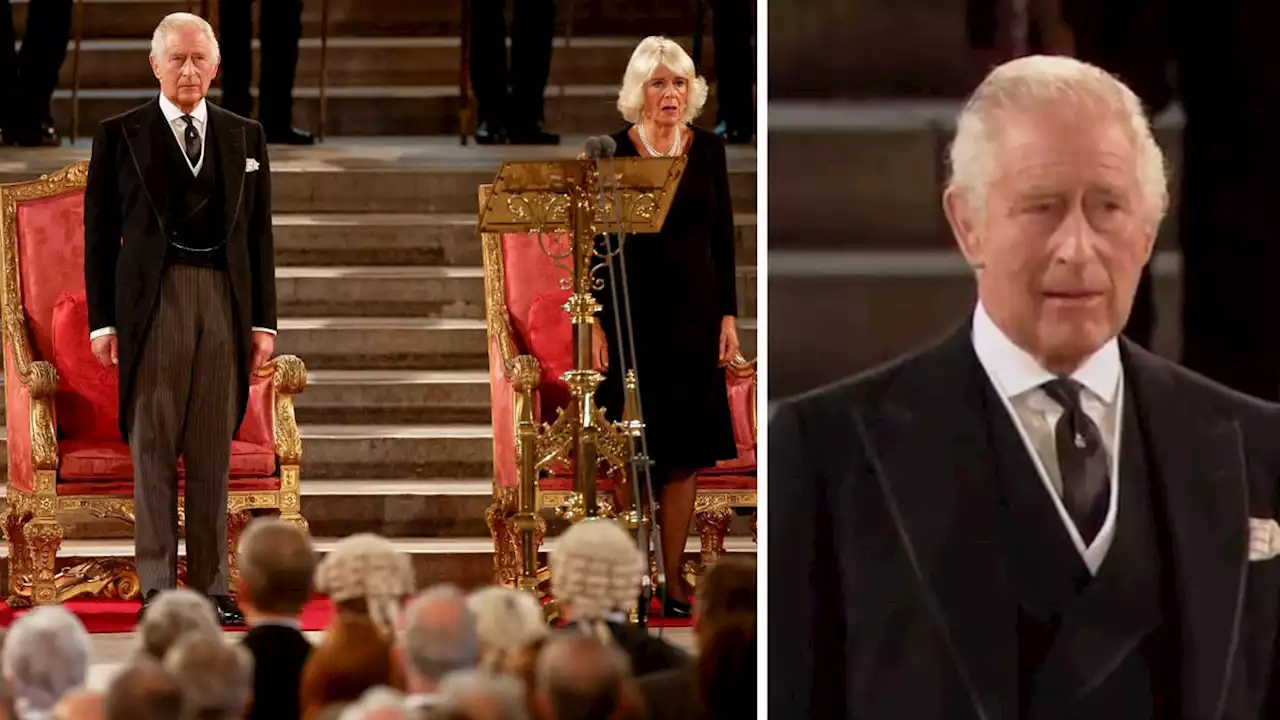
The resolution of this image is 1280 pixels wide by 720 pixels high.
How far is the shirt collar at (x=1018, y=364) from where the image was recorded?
3.41 m

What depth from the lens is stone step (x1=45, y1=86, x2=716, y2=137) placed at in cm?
925

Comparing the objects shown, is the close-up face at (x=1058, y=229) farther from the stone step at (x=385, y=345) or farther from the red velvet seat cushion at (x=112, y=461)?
the stone step at (x=385, y=345)

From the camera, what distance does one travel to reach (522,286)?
568cm

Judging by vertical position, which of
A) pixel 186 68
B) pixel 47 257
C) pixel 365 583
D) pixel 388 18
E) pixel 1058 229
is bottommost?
pixel 365 583

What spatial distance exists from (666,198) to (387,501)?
81.1 inches

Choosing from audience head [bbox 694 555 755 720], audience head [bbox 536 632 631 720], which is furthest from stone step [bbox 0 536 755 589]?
audience head [bbox 536 632 631 720]

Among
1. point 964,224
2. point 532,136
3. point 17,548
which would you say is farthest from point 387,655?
point 532,136

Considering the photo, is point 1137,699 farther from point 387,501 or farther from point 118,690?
point 387,501

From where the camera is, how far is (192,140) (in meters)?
5.07

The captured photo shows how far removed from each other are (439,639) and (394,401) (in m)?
3.49

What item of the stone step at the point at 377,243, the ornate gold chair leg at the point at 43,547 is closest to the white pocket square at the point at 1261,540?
the ornate gold chair leg at the point at 43,547

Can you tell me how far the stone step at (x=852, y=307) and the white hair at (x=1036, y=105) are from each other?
0.49 feet

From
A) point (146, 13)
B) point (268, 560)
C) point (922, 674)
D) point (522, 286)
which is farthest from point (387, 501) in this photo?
point (146, 13)

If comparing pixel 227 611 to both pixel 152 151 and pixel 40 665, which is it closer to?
pixel 152 151
